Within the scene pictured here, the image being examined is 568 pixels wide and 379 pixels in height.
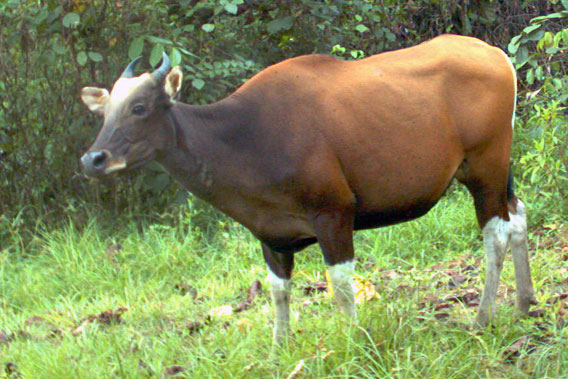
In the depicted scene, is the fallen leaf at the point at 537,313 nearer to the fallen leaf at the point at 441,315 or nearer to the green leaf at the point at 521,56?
the fallen leaf at the point at 441,315

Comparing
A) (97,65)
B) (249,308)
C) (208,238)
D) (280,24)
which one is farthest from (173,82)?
(97,65)

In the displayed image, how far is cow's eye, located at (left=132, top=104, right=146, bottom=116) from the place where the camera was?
151 inches

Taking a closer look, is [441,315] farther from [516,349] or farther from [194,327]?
[194,327]

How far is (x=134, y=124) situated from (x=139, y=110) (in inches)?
Result: 2.8

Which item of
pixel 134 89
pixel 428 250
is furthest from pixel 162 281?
pixel 134 89

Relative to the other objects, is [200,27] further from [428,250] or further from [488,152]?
[488,152]

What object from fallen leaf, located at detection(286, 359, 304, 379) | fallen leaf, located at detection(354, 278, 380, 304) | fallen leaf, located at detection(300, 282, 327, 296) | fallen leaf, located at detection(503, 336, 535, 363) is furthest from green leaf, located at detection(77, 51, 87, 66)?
fallen leaf, located at detection(503, 336, 535, 363)

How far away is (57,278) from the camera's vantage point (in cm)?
619

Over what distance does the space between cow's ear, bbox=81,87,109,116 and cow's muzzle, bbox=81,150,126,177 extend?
396 mm

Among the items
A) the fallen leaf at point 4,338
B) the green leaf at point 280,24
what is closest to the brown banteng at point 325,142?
→ the fallen leaf at point 4,338

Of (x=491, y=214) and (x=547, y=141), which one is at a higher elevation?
(x=491, y=214)

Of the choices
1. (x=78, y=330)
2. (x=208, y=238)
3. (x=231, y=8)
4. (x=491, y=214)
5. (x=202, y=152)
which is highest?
(x=231, y=8)

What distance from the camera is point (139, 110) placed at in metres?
3.84

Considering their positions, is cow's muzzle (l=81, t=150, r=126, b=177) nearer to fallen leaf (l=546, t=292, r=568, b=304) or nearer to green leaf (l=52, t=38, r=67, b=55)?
fallen leaf (l=546, t=292, r=568, b=304)
